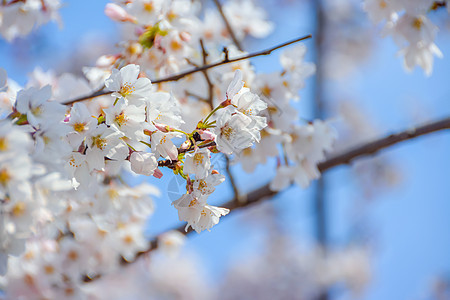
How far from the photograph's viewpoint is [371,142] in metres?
1.69

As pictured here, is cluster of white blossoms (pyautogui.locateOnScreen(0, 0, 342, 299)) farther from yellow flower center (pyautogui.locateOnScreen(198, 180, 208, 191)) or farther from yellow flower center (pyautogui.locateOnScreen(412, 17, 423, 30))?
yellow flower center (pyautogui.locateOnScreen(412, 17, 423, 30))

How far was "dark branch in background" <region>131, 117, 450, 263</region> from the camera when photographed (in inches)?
62.4

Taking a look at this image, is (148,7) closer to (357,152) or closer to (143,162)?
(143,162)

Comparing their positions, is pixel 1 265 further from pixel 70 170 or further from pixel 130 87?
pixel 130 87

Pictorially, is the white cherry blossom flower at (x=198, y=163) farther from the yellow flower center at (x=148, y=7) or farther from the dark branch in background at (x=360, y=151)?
the dark branch in background at (x=360, y=151)

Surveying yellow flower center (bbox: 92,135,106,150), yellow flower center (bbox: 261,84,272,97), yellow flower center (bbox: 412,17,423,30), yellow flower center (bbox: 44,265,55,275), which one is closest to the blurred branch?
yellow flower center (bbox: 44,265,55,275)

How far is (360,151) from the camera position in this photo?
1707mm

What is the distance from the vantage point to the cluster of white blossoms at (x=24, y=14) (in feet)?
4.68

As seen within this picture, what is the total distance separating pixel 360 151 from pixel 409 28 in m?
0.51

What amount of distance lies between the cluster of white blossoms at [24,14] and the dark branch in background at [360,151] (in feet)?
3.24

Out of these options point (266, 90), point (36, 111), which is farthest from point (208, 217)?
point (266, 90)

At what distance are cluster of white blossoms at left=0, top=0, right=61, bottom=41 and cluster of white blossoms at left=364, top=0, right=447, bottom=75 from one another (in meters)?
1.16

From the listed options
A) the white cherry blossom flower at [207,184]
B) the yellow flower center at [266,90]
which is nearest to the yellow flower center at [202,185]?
the white cherry blossom flower at [207,184]

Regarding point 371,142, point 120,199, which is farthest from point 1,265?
point 371,142
